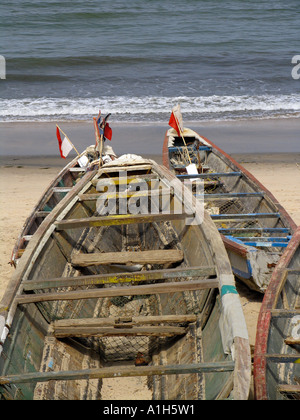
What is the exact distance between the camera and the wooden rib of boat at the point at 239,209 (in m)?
6.14

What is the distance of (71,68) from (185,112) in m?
8.74

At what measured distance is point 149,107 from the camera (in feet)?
60.8

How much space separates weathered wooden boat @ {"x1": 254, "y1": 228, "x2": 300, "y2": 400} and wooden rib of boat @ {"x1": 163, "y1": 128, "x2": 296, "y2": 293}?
63 cm

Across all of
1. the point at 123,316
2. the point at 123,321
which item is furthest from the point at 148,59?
the point at 123,321

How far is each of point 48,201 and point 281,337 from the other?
5234mm

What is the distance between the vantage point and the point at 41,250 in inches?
214

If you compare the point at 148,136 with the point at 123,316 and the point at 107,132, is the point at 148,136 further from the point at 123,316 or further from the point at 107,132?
the point at 123,316

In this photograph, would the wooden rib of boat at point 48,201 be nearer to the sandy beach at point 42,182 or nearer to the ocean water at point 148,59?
the sandy beach at point 42,182

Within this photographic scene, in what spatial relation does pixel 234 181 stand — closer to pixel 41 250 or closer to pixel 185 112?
pixel 41 250

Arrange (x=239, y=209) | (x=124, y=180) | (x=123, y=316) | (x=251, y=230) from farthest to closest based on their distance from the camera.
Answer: (x=239, y=209), (x=124, y=180), (x=251, y=230), (x=123, y=316)

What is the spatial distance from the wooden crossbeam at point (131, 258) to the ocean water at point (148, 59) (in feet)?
39.8

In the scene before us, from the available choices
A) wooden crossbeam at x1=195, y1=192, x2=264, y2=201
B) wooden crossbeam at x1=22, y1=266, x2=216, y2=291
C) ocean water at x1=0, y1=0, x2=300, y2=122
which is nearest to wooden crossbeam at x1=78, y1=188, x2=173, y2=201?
wooden crossbeam at x1=195, y1=192, x2=264, y2=201
